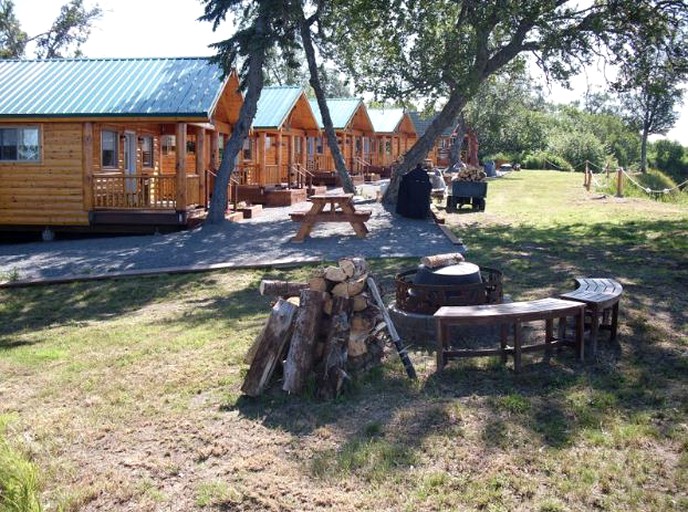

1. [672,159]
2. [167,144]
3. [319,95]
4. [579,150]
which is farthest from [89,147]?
[579,150]

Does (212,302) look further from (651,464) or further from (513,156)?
(513,156)

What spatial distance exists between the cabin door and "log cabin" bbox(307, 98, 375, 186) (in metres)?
11.6

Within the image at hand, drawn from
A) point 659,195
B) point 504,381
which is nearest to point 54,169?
point 504,381

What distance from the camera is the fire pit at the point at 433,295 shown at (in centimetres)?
648

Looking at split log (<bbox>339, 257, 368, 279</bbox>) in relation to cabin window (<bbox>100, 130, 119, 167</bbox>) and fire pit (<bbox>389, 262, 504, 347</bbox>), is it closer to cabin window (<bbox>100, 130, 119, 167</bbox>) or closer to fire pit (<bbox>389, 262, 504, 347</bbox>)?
fire pit (<bbox>389, 262, 504, 347</bbox>)

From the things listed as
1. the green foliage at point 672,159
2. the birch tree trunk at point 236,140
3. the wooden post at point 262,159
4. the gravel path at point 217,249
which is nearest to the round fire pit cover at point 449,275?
the gravel path at point 217,249

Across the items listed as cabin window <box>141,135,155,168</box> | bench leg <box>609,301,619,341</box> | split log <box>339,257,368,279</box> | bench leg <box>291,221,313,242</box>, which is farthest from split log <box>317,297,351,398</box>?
cabin window <box>141,135,155,168</box>

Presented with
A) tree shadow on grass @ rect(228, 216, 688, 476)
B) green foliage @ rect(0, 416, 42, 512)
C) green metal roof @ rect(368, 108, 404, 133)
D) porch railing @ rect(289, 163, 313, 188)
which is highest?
green metal roof @ rect(368, 108, 404, 133)

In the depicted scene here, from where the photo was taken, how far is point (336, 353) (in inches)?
215

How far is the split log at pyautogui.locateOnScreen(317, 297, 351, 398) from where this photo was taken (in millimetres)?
5320

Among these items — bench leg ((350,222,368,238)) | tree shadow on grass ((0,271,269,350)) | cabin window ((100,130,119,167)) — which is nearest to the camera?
tree shadow on grass ((0,271,269,350))

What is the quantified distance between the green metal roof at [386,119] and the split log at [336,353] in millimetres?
40429

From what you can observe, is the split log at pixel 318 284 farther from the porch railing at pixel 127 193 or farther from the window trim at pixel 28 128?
the window trim at pixel 28 128

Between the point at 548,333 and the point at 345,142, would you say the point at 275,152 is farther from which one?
the point at 548,333
